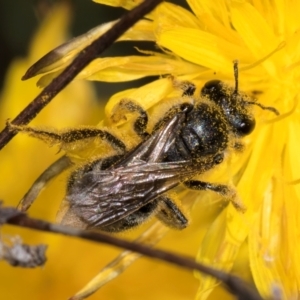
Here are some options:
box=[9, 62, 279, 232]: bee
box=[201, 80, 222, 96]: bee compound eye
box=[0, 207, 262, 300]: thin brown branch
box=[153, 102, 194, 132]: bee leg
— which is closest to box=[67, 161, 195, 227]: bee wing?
box=[9, 62, 279, 232]: bee

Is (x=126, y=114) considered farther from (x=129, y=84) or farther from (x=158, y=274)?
(x=129, y=84)

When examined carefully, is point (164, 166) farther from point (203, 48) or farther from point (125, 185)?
point (203, 48)

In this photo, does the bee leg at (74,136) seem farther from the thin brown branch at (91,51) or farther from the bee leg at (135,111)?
the thin brown branch at (91,51)

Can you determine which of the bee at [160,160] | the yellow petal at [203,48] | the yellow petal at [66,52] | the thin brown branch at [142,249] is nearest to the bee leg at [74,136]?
the bee at [160,160]

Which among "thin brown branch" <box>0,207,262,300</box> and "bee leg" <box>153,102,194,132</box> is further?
"bee leg" <box>153,102,194,132</box>

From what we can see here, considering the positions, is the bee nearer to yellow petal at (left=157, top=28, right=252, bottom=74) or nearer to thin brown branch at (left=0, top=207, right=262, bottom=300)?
yellow petal at (left=157, top=28, right=252, bottom=74)

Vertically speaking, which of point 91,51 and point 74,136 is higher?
point 91,51

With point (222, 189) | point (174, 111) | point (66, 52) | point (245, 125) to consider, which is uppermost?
point (66, 52)

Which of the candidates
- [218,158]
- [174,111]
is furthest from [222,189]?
[174,111]
